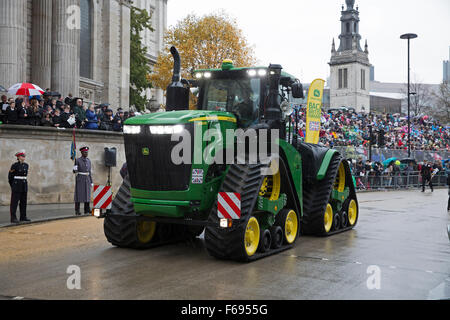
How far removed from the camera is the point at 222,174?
8.46 metres

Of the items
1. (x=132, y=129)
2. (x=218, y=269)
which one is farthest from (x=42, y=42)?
(x=218, y=269)

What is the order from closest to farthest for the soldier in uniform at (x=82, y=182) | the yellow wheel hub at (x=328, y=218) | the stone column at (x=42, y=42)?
the yellow wheel hub at (x=328, y=218) → the soldier in uniform at (x=82, y=182) → the stone column at (x=42, y=42)

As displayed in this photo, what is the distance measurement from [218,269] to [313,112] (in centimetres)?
1257

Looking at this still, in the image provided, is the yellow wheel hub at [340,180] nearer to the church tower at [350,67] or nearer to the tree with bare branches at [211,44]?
the tree with bare branches at [211,44]

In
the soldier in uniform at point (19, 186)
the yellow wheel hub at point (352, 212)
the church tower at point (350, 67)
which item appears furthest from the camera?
the church tower at point (350, 67)

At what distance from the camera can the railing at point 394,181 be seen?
1183 inches

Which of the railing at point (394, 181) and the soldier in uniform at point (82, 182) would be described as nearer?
the soldier in uniform at point (82, 182)

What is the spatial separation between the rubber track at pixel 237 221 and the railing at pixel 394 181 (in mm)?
22483

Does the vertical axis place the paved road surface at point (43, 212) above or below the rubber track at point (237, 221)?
Answer: below

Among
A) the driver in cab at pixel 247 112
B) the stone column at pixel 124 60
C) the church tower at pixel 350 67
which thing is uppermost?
the church tower at pixel 350 67

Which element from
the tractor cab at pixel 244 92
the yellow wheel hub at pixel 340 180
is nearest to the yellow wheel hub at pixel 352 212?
the yellow wheel hub at pixel 340 180

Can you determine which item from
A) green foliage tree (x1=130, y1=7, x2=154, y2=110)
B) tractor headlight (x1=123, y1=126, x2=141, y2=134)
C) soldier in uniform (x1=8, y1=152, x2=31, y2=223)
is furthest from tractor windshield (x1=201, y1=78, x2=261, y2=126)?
green foliage tree (x1=130, y1=7, x2=154, y2=110)

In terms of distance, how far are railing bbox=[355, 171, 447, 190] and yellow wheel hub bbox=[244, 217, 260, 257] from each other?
73.0ft

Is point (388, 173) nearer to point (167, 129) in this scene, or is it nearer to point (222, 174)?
point (222, 174)
